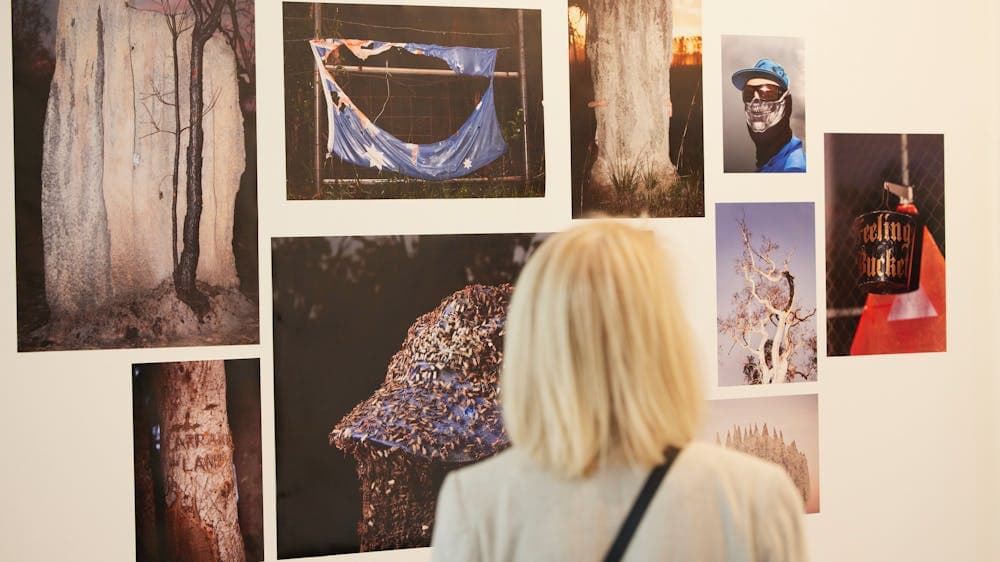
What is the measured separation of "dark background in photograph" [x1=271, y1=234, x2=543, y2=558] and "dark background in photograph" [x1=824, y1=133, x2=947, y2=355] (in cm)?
136

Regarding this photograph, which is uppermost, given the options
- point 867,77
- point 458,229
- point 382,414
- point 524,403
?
point 867,77

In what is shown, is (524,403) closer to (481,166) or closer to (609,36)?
(481,166)

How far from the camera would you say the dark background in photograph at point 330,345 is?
270cm

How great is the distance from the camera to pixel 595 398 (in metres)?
1.19

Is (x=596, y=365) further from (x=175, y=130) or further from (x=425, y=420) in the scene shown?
(x=175, y=130)

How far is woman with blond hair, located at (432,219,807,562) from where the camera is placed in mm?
1180

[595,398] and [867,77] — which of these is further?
[867,77]

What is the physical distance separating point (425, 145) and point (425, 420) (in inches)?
34.1

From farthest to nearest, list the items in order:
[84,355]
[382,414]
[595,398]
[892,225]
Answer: [892,225] → [382,414] → [84,355] → [595,398]

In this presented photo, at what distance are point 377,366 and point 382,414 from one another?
0.49 feet

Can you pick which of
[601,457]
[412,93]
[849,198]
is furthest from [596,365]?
[849,198]

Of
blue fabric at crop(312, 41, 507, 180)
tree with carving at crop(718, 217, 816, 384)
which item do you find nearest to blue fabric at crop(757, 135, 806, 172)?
tree with carving at crop(718, 217, 816, 384)

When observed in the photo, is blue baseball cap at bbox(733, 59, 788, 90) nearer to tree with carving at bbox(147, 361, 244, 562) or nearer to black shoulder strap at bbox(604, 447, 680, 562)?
tree with carving at bbox(147, 361, 244, 562)

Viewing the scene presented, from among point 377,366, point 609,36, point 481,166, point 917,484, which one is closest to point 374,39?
point 481,166
